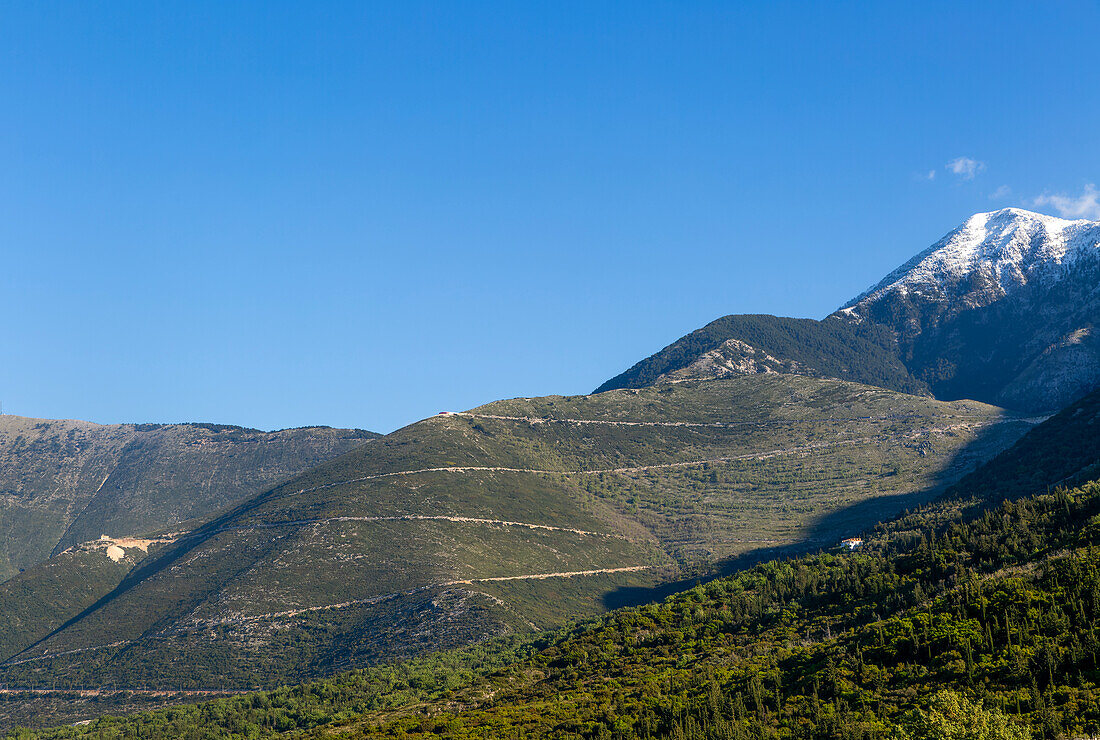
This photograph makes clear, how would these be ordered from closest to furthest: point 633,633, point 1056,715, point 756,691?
point 1056,715 → point 756,691 → point 633,633

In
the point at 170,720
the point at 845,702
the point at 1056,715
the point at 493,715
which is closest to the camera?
the point at 1056,715

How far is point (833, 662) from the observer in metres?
95.3

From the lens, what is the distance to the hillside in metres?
78.0

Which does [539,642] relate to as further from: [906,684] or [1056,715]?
[1056,715]

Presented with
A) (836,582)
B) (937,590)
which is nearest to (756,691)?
(937,590)

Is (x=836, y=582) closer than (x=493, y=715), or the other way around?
(x=493, y=715)

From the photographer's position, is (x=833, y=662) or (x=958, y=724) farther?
(x=833, y=662)

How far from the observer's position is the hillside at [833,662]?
78.0m

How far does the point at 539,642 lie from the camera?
7018 inches

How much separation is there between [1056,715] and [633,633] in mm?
72045

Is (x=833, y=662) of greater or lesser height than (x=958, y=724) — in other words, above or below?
below

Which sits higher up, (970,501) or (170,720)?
(970,501)

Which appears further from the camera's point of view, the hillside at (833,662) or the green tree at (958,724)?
the hillside at (833,662)

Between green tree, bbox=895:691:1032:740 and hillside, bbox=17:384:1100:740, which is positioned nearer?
green tree, bbox=895:691:1032:740
